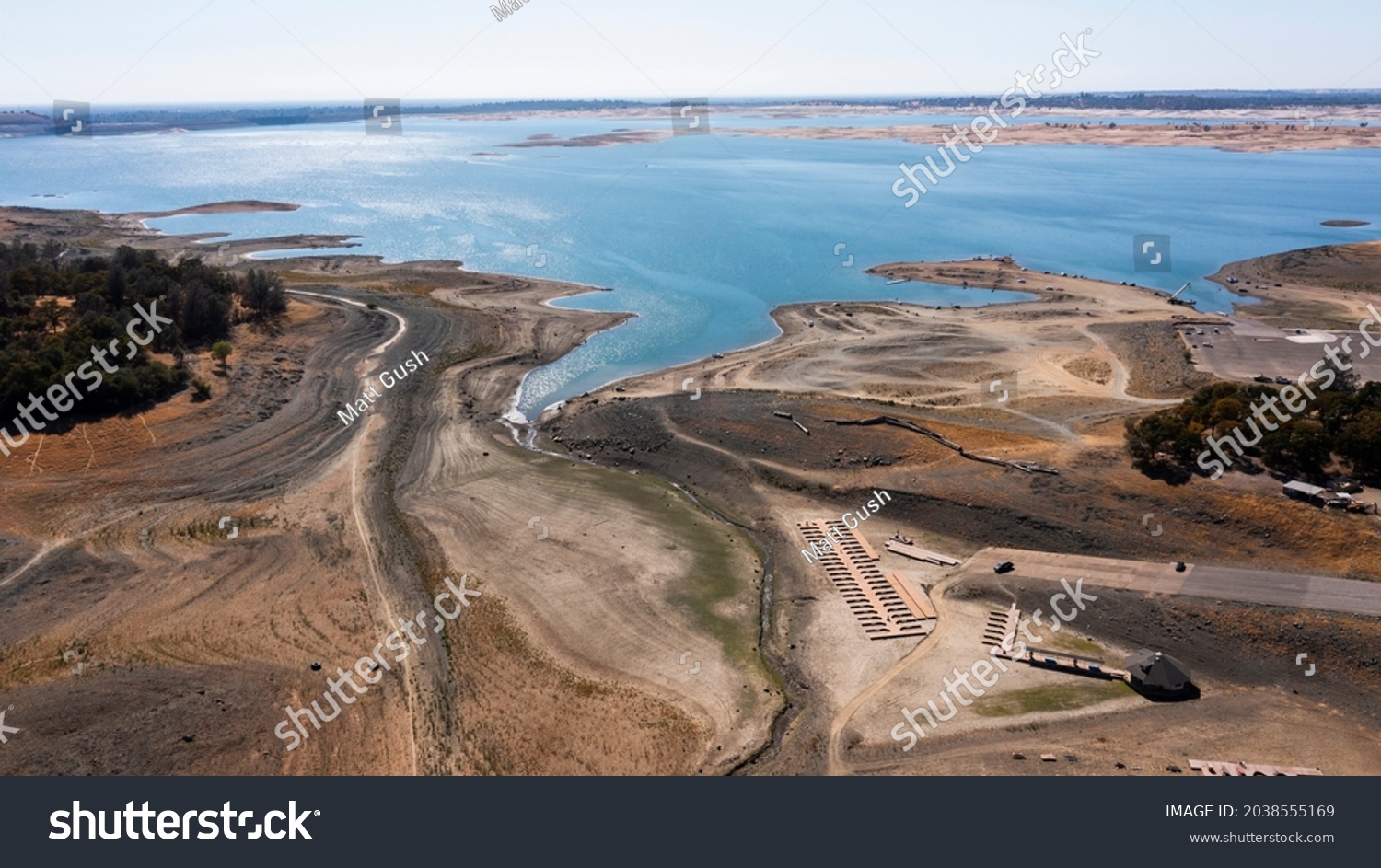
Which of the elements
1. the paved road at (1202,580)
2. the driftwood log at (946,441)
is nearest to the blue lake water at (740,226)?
the driftwood log at (946,441)

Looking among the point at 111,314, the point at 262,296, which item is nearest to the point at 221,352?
the point at 111,314

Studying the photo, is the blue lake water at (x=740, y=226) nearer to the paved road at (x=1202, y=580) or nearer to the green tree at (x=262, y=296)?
the green tree at (x=262, y=296)

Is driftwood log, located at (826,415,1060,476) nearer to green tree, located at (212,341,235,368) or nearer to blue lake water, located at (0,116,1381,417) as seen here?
blue lake water, located at (0,116,1381,417)

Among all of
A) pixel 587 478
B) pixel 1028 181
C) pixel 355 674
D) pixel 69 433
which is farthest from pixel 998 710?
pixel 1028 181

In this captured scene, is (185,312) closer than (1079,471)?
No

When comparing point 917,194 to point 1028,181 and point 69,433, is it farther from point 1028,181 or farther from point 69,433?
point 69,433

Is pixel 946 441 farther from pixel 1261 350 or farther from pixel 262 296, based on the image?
pixel 262 296

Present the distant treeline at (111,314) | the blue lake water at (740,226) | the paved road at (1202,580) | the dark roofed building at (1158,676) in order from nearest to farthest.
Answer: the dark roofed building at (1158,676) < the paved road at (1202,580) < the distant treeline at (111,314) < the blue lake water at (740,226)
